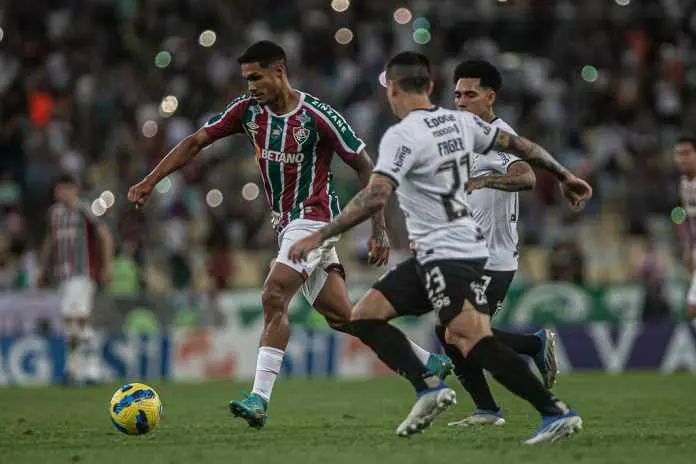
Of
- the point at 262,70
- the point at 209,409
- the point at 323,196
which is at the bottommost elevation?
the point at 209,409

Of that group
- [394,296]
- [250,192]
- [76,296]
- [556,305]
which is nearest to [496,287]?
[394,296]

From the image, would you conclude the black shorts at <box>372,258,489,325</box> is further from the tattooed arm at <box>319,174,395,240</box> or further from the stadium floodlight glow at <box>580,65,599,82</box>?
the stadium floodlight glow at <box>580,65,599,82</box>

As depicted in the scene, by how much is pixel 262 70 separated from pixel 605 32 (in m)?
17.2

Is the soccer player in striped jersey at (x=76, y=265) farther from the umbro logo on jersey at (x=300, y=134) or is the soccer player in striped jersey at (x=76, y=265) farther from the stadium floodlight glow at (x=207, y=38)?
the umbro logo on jersey at (x=300, y=134)

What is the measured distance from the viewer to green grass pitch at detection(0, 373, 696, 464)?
8062 mm

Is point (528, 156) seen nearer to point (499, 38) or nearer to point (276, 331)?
point (276, 331)

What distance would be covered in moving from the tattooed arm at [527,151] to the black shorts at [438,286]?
2.58 ft

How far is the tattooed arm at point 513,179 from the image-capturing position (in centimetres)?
954

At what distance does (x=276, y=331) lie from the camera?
10188 millimetres

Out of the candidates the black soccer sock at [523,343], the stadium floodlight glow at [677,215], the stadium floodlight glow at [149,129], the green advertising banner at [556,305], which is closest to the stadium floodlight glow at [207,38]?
the stadium floodlight glow at [149,129]

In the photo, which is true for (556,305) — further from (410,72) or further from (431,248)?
(410,72)

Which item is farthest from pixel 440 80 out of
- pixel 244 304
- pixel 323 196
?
pixel 323 196

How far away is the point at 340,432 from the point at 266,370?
699 mm

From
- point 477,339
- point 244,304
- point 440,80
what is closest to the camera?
point 477,339
